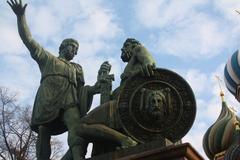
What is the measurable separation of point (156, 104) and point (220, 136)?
2589 centimetres

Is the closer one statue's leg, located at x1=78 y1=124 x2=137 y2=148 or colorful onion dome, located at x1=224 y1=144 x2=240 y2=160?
statue's leg, located at x1=78 y1=124 x2=137 y2=148

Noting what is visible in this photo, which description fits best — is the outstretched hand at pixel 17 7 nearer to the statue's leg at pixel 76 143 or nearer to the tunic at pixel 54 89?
the tunic at pixel 54 89

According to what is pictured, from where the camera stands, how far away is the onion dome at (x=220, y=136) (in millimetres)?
31422

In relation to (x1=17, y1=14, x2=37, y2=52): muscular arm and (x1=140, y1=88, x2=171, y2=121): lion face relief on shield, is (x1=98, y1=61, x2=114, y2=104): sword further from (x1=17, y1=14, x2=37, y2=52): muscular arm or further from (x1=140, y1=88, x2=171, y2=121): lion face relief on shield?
(x1=17, y1=14, x2=37, y2=52): muscular arm

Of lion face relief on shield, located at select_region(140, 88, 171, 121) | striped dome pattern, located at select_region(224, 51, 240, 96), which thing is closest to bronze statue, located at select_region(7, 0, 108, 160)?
lion face relief on shield, located at select_region(140, 88, 171, 121)

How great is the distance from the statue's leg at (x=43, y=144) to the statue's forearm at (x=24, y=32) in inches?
56.5

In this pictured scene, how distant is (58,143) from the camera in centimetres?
1781

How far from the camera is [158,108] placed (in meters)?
6.91

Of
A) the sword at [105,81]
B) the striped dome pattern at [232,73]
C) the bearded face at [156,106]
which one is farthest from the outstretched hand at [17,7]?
the striped dome pattern at [232,73]

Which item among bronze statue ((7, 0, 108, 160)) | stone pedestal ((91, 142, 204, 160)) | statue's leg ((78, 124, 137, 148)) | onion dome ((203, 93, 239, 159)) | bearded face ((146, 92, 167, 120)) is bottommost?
stone pedestal ((91, 142, 204, 160))

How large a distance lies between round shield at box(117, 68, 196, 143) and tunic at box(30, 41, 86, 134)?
3.97 ft

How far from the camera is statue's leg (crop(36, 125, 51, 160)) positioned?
25.9 feet

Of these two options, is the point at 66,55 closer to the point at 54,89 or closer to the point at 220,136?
the point at 54,89

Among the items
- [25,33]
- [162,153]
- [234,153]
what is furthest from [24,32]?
[234,153]
